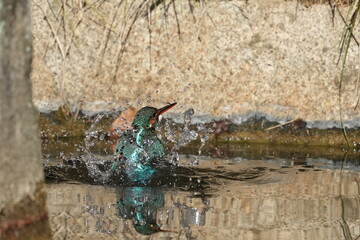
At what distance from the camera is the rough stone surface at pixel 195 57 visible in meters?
7.25

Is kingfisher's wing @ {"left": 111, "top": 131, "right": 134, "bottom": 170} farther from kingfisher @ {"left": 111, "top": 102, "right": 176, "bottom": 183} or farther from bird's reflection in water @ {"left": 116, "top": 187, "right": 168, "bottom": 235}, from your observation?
bird's reflection in water @ {"left": 116, "top": 187, "right": 168, "bottom": 235}

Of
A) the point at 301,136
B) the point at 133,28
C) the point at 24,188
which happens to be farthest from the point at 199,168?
the point at 24,188

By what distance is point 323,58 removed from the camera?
723cm

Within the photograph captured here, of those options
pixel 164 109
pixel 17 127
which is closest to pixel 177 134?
pixel 164 109

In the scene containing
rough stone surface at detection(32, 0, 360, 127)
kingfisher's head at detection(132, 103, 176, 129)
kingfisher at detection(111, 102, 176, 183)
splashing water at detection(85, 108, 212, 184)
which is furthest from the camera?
rough stone surface at detection(32, 0, 360, 127)

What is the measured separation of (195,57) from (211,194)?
2101mm

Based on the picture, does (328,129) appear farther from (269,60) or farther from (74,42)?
(74,42)

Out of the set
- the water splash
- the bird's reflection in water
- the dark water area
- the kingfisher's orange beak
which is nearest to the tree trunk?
the dark water area

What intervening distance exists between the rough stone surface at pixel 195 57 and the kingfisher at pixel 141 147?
2.26ft

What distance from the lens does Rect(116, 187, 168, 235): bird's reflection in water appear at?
471 cm

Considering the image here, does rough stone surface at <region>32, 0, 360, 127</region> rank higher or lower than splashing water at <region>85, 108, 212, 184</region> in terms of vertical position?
higher

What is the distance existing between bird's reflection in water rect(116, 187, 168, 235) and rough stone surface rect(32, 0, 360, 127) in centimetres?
179

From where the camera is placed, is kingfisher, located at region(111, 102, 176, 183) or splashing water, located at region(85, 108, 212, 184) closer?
kingfisher, located at region(111, 102, 176, 183)

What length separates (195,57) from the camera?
7363 mm
